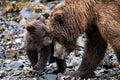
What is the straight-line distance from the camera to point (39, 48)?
10258 mm

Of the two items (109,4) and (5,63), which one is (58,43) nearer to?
(109,4)

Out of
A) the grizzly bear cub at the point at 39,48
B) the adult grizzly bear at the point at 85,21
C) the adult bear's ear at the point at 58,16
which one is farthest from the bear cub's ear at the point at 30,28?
the adult bear's ear at the point at 58,16

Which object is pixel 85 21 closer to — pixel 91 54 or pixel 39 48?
pixel 91 54

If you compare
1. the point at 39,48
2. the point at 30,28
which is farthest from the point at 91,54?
the point at 30,28

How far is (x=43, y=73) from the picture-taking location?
33.9 feet

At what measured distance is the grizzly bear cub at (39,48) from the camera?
10.1m

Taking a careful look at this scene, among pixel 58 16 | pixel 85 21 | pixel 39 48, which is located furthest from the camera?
pixel 39 48

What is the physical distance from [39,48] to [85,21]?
1546mm

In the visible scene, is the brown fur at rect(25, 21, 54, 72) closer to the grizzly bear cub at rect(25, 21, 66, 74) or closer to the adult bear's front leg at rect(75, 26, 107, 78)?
the grizzly bear cub at rect(25, 21, 66, 74)

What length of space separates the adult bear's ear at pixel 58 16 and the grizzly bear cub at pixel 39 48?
1.08 meters

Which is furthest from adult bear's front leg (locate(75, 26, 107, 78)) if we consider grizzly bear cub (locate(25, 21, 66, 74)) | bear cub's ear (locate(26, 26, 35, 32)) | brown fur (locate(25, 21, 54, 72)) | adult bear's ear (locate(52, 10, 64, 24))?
bear cub's ear (locate(26, 26, 35, 32))

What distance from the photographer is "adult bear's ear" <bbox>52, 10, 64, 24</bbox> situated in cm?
895

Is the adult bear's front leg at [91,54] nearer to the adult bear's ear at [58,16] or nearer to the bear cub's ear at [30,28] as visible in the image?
the adult bear's ear at [58,16]

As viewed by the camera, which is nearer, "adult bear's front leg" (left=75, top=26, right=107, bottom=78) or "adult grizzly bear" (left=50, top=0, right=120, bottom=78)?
"adult grizzly bear" (left=50, top=0, right=120, bottom=78)
